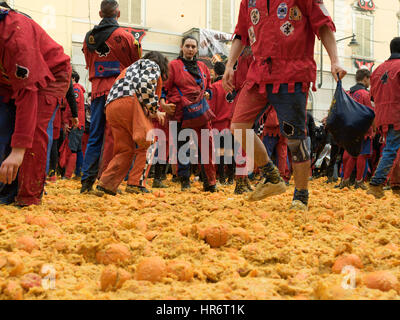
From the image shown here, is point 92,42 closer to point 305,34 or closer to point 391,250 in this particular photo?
point 305,34

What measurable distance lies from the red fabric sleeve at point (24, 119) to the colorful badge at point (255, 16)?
5.61 feet

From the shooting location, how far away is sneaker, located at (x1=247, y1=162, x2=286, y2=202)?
3.50m

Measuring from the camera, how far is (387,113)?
16.8 ft

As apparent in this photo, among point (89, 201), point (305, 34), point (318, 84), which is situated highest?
point (318, 84)

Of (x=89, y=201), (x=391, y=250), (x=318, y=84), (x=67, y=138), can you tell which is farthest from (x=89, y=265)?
(x=318, y=84)

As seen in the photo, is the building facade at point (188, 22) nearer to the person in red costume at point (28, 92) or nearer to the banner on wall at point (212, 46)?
the banner on wall at point (212, 46)

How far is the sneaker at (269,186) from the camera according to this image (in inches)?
138

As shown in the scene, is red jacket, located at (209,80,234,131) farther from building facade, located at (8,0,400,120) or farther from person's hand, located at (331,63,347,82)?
building facade, located at (8,0,400,120)

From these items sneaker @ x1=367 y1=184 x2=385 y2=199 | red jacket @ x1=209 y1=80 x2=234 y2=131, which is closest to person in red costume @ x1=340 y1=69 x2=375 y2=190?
sneaker @ x1=367 y1=184 x2=385 y2=199

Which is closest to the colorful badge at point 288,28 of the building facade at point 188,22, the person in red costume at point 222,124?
the person in red costume at point 222,124

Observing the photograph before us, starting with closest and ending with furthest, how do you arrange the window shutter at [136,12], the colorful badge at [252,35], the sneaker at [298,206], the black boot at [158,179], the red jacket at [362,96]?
the sneaker at [298,206] < the colorful badge at [252,35] < the black boot at [158,179] < the red jacket at [362,96] < the window shutter at [136,12]

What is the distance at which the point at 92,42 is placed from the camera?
4.59 m

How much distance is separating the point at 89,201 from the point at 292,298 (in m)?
2.66
